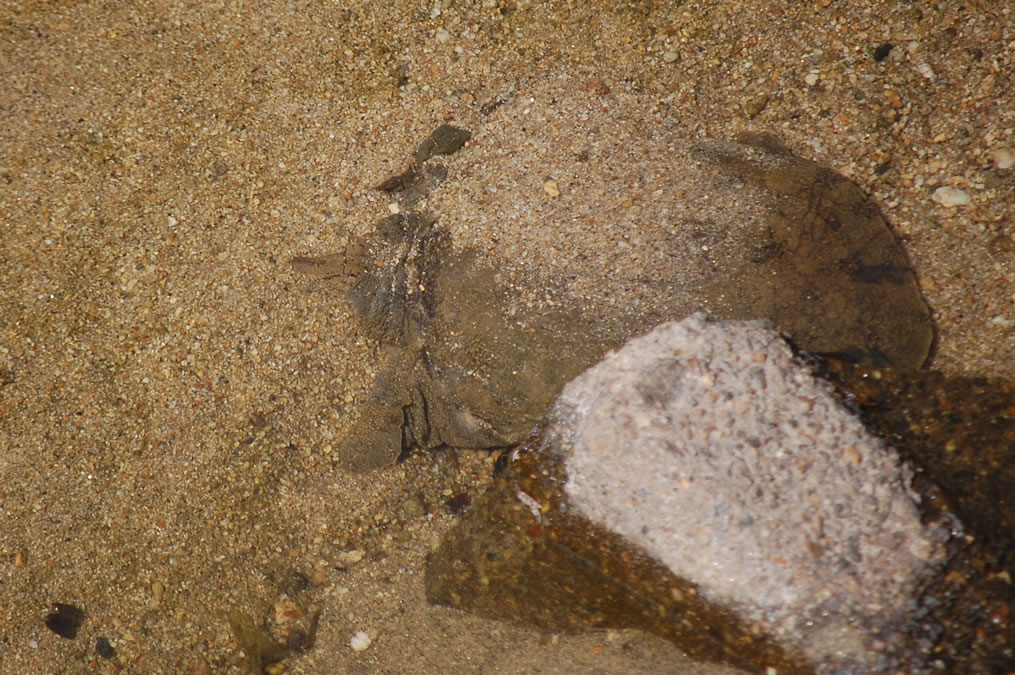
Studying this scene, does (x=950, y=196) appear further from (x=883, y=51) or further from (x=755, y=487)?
(x=755, y=487)

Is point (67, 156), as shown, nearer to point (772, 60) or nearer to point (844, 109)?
point (772, 60)

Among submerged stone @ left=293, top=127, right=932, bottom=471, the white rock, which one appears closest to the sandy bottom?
submerged stone @ left=293, top=127, right=932, bottom=471

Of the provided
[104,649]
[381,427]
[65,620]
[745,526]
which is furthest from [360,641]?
[745,526]

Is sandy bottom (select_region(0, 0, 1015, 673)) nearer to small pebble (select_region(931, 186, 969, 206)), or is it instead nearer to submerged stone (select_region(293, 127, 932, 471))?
small pebble (select_region(931, 186, 969, 206))

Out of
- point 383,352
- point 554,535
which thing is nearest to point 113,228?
point 383,352

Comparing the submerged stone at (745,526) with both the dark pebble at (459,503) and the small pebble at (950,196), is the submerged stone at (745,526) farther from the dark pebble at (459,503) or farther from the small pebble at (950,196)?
the small pebble at (950,196)

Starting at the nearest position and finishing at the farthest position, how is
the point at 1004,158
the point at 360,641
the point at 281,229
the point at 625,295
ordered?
the point at 625,295
the point at 1004,158
the point at 360,641
the point at 281,229
